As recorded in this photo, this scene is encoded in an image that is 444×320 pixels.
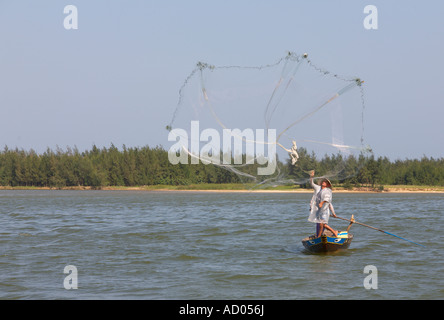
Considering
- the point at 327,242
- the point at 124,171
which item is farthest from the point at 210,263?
the point at 124,171

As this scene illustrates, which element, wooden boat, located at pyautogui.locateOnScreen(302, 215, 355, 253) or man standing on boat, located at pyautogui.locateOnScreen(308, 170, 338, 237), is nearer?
man standing on boat, located at pyautogui.locateOnScreen(308, 170, 338, 237)

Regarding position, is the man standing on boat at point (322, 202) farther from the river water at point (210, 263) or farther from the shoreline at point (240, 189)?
the shoreline at point (240, 189)

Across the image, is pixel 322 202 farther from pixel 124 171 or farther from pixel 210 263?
pixel 124 171

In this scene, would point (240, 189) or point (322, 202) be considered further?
point (240, 189)

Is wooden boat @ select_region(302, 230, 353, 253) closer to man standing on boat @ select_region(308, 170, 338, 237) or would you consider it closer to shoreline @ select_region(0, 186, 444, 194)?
man standing on boat @ select_region(308, 170, 338, 237)

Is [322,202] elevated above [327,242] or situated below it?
above

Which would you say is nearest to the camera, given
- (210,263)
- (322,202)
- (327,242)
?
(322,202)

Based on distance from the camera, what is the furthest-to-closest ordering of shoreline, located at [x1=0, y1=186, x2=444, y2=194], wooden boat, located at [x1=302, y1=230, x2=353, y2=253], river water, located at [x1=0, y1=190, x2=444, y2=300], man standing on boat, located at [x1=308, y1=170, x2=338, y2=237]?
shoreline, located at [x1=0, y1=186, x2=444, y2=194]
wooden boat, located at [x1=302, y1=230, x2=353, y2=253]
man standing on boat, located at [x1=308, y1=170, x2=338, y2=237]
river water, located at [x1=0, y1=190, x2=444, y2=300]

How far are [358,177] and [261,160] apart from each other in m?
A: 80.4

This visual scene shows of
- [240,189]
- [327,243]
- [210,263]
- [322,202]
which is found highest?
[322,202]

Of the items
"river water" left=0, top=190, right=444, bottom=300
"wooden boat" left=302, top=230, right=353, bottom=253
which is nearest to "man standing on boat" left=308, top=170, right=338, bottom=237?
"wooden boat" left=302, top=230, right=353, bottom=253

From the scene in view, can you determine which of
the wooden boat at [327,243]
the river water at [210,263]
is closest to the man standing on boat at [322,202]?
the wooden boat at [327,243]

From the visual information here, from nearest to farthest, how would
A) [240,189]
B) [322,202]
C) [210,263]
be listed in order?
1. [322,202]
2. [210,263]
3. [240,189]
